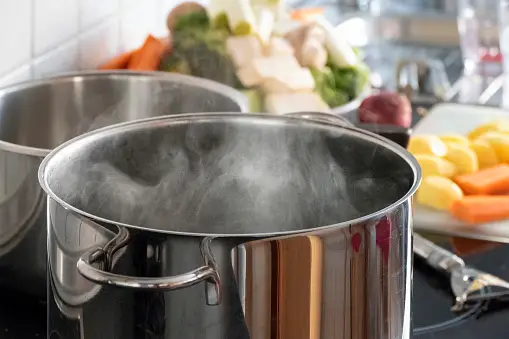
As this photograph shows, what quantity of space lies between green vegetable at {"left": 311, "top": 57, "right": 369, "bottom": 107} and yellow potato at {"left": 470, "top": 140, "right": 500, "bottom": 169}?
192mm

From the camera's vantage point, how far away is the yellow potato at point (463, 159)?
4.05ft

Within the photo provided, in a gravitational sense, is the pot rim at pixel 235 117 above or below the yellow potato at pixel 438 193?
above

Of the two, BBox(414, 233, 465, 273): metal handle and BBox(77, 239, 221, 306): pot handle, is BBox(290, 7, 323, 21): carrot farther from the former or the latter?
BBox(77, 239, 221, 306): pot handle

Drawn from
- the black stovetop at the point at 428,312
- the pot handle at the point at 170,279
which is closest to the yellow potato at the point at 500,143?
the black stovetop at the point at 428,312

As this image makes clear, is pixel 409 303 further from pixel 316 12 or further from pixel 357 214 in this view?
pixel 316 12

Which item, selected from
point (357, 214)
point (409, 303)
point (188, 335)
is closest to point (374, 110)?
point (357, 214)

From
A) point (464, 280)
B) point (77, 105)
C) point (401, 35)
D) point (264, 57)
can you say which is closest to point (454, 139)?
point (264, 57)

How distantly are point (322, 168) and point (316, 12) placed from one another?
815 millimetres

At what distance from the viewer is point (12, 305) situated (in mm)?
844

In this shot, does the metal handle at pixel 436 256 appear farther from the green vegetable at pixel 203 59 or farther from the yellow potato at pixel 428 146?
the green vegetable at pixel 203 59

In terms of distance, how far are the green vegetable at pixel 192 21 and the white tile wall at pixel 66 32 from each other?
99 mm

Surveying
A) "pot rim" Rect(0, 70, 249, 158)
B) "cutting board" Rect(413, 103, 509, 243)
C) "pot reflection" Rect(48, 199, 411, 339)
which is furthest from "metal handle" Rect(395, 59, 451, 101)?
"pot reflection" Rect(48, 199, 411, 339)

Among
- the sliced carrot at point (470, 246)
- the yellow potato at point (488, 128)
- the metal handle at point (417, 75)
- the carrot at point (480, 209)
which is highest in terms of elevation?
the metal handle at point (417, 75)

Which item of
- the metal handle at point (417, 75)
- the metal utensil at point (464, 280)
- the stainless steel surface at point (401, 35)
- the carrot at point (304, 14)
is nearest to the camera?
the metal utensil at point (464, 280)
